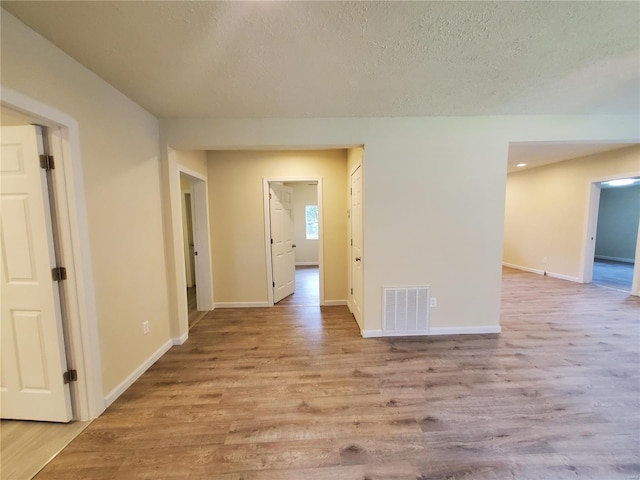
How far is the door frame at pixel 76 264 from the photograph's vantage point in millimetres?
1682

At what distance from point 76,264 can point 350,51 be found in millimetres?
2371

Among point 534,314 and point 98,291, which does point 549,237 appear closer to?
point 534,314

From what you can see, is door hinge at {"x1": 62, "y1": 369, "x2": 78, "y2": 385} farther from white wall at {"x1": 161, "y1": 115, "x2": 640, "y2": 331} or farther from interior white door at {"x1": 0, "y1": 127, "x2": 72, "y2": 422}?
white wall at {"x1": 161, "y1": 115, "x2": 640, "y2": 331}

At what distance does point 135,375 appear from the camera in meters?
2.29

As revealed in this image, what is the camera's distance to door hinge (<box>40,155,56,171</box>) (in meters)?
1.64

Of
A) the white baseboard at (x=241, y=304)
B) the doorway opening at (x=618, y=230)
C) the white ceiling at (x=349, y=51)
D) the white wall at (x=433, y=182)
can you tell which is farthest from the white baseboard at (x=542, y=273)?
the white baseboard at (x=241, y=304)

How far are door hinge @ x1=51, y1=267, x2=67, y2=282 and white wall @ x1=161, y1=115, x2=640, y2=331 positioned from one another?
1.63 metres

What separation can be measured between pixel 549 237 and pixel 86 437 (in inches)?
321

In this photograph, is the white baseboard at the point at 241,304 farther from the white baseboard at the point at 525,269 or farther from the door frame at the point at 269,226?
the white baseboard at the point at 525,269

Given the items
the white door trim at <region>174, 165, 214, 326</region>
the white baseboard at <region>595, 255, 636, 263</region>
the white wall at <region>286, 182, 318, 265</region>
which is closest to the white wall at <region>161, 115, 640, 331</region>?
the white door trim at <region>174, 165, 214, 326</region>

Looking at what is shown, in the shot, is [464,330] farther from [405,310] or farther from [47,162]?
[47,162]

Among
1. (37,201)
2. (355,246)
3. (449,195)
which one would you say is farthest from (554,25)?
(37,201)

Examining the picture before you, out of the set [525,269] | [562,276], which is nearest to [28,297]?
[562,276]

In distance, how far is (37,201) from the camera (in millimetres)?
1646
